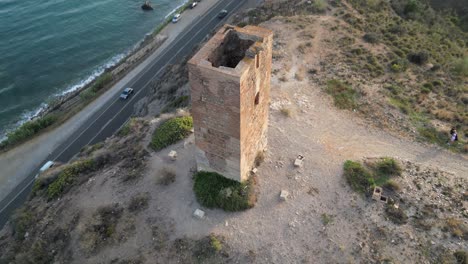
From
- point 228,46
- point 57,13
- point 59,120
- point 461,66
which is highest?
point 228,46

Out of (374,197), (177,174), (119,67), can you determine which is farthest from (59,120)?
(374,197)

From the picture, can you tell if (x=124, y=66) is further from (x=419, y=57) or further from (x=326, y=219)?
(x=326, y=219)

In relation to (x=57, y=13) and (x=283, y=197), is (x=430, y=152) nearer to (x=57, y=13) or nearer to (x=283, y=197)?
(x=283, y=197)

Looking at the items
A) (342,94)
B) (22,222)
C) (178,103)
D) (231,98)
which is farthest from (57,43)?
(231,98)

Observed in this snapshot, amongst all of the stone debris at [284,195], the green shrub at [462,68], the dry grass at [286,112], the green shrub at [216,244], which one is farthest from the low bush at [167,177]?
the green shrub at [462,68]

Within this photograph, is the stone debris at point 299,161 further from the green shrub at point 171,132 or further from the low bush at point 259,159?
the green shrub at point 171,132

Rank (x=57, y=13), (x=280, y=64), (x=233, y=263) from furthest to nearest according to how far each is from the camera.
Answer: (x=57, y=13)
(x=280, y=64)
(x=233, y=263)
